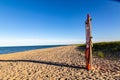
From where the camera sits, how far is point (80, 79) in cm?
582

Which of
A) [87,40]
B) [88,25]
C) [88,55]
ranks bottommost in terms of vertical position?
[88,55]

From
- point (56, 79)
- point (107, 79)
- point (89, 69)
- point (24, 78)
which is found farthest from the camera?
point (89, 69)

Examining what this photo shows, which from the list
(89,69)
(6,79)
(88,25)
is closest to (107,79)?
(89,69)

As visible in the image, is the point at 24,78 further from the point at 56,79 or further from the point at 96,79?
the point at 96,79

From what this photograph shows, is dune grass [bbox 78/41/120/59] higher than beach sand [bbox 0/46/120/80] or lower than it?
higher

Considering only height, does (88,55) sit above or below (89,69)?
above

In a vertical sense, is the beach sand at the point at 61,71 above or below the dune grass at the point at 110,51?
below

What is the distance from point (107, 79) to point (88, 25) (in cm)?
302

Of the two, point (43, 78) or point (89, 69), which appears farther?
point (89, 69)

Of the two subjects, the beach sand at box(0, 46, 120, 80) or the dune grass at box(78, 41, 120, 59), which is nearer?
the beach sand at box(0, 46, 120, 80)

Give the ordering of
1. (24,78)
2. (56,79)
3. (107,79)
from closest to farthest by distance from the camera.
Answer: (107,79), (56,79), (24,78)

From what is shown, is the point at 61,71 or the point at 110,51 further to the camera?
the point at 110,51

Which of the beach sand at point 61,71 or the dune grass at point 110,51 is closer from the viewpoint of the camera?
the beach sand at point 61,71

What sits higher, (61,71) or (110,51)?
(110,51)
